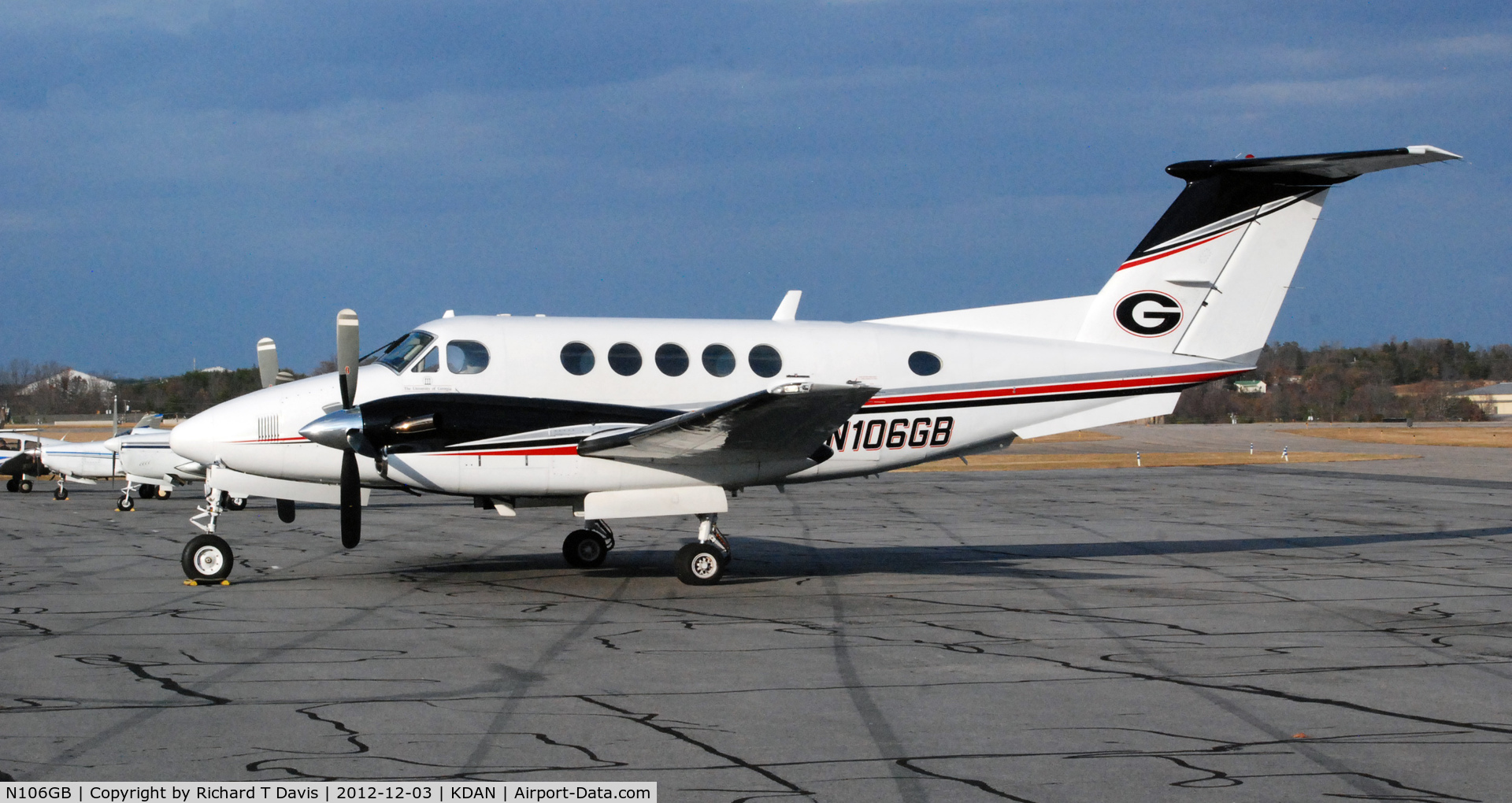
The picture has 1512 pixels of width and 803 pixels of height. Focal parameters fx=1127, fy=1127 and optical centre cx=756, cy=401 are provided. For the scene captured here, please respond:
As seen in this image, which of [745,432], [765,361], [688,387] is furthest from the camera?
[765,361]

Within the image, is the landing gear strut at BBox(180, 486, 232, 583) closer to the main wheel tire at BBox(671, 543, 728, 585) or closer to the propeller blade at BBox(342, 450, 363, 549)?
the propeller blade at BBox(342, 450, 363, 549)

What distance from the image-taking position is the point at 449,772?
590cm

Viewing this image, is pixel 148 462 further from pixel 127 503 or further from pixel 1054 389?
pixel 1054 389

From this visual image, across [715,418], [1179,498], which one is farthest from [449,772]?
[1179,498]

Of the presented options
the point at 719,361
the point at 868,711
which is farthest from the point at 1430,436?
the point at 868,711

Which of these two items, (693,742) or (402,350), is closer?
(693,742)

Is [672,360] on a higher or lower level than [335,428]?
higher

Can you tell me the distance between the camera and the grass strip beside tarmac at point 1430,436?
57.3 metres

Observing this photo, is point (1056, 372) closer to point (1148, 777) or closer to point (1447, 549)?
point (1447, 549)

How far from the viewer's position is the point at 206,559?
42.6 ft

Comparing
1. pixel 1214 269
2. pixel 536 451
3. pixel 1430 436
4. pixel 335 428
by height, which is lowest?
pixel 1430 436

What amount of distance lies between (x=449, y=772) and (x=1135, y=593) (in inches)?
354
